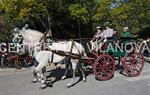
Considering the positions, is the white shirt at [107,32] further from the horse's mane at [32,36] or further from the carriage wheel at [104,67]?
the horse's mane at [32,36]

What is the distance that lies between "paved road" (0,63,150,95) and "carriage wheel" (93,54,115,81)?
22 cm

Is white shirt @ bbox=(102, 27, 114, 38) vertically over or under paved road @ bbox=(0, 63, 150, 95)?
over

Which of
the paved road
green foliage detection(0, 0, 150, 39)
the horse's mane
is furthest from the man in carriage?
green foliage detection(0, 0, 150, 39)

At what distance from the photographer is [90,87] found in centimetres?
1266

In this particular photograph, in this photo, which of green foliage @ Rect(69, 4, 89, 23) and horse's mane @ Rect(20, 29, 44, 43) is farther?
green foliage @ Rect(69, 4, 89, 23)

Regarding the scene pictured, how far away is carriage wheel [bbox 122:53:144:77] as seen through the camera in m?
Answer: 14.2

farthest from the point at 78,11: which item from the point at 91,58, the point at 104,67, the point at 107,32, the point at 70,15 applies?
the point at 104,67

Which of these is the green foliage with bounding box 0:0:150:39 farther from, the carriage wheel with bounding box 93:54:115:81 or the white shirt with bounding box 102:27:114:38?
the carriage wheel with bounding box 93:54:115:81

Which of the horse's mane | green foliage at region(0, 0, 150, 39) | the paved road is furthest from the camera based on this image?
green foliage at region(0, 0, 150, 39)

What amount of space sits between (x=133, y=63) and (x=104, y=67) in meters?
1.46

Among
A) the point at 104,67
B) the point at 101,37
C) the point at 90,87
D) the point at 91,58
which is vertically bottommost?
the point at 90,87

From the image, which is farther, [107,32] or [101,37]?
[107,32]

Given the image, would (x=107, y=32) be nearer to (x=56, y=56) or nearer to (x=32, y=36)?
(x=56, y=56)

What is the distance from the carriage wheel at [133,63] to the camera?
14188 millimetres
